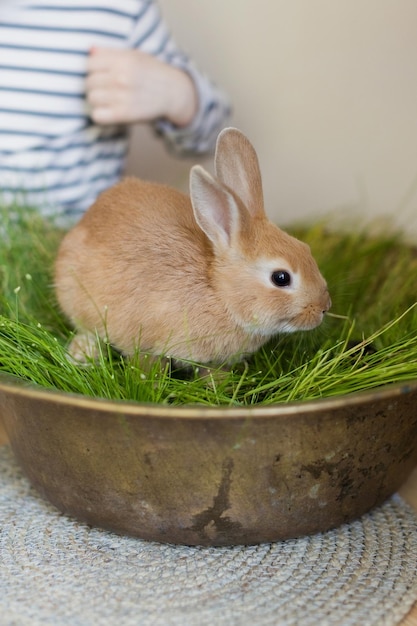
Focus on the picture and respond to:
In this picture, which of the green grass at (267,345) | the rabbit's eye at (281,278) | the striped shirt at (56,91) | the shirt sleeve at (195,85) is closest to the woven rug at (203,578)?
the green grass at (267,345)

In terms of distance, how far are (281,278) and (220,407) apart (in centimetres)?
17

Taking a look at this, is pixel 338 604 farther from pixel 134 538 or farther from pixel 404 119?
pixel 404 119

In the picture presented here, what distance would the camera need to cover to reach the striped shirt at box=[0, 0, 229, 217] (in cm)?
121

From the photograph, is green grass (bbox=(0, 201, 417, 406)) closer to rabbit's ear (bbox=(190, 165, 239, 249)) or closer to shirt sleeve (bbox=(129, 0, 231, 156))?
rabbit's ear (bbox=(190, 165, 239, 249))

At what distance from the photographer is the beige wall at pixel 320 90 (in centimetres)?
121

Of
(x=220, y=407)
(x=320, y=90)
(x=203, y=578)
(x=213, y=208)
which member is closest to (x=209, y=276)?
(x=213, y=208)

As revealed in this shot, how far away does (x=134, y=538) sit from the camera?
0.74m

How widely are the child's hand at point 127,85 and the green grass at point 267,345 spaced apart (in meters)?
0.22

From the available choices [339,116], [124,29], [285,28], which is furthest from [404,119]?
[124,29]

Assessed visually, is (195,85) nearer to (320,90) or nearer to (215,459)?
(320,90)

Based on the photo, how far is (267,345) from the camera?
84 centimetres

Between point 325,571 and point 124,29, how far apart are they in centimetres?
93

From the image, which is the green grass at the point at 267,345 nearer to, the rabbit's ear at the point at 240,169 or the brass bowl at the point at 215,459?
the brass bowl at the point at 215,459

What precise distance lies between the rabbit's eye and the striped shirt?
0.54 metres
